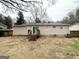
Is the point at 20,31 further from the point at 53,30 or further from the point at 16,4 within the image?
the point at 16,4

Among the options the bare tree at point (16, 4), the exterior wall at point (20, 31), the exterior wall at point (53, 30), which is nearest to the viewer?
the bare tree at point (16, 4)

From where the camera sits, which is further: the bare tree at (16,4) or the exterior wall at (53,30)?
the exterior wall at (53,30)

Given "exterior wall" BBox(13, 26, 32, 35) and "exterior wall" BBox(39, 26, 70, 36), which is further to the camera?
"exterior wall" BBox(13, 26, 32, 35)

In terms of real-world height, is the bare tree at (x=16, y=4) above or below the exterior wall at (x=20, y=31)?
above

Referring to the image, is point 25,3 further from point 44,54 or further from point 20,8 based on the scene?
point 44,54

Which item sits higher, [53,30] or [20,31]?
[53,30]

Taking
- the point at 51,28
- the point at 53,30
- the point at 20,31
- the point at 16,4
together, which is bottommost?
the point at 20,31

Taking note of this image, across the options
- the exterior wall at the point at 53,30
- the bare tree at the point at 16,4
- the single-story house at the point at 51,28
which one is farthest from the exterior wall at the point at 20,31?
the bare tree at the point at 16,4

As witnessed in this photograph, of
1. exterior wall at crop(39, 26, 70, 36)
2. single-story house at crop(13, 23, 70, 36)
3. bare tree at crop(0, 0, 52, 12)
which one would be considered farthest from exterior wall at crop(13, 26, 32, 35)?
bare tree at crop(0, 0, 52, 12)

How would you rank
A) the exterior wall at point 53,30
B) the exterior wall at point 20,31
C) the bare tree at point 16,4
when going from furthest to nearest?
the exterior wall at point 20,31
the exterior wall at point 53,30
the bare tree at point 16,4

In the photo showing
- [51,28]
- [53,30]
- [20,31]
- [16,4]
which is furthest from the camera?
[20,31]

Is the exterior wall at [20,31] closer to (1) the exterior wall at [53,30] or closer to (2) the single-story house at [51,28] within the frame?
(2) the single-story house at [51,28]

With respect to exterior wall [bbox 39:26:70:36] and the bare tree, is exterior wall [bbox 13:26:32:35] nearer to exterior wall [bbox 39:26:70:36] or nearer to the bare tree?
exterior wall [bbox 39:26:70:36]

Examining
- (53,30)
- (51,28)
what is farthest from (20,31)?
(53,30)
